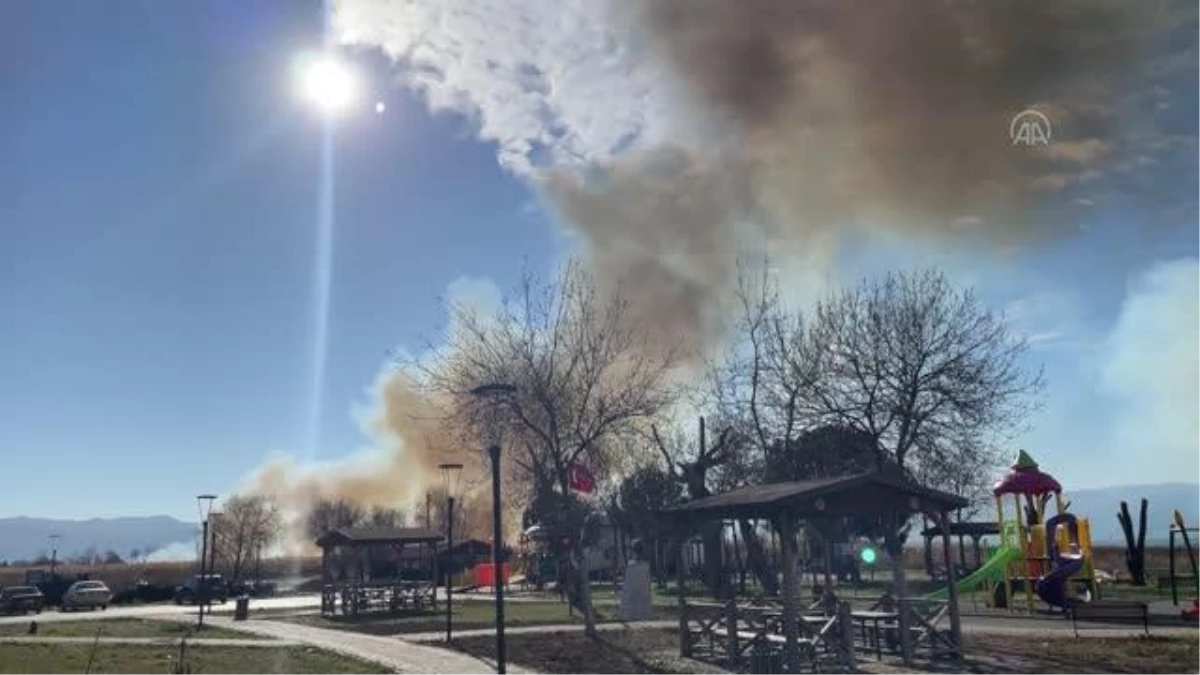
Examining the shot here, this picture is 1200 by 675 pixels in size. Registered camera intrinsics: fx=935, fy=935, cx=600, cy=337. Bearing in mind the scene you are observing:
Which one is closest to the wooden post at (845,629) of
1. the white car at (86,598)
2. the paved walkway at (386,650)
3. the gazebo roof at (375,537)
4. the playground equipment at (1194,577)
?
the paved walkway at (386,650)

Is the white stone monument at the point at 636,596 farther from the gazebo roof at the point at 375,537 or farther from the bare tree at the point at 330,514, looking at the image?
the bare tree at the point at 330,514

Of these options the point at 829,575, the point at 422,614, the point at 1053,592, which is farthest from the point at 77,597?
the point at 1053,592

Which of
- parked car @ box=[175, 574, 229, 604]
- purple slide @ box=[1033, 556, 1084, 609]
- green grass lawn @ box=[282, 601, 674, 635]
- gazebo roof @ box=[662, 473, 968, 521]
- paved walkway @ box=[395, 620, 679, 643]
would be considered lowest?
parked car @ box=[175, 574, 229, 604]

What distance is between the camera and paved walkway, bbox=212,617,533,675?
20.7m

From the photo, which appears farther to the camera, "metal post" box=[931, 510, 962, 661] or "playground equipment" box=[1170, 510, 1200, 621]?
"playground equipment" box=[1170, 510, 1200, 621]

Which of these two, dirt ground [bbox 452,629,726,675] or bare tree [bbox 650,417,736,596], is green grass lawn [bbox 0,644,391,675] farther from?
bare tree [bbox 650,417,736,596]

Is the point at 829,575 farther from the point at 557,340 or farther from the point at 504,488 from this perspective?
the point at 504,488

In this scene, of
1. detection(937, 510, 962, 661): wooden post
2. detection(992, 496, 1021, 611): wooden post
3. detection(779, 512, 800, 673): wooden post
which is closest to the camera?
detection(779, 512, 800, 673): wooden post

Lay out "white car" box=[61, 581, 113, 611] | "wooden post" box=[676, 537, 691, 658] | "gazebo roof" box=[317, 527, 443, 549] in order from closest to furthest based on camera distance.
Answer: "wooden post" box=[676, 537, 691, 658]
"gazebo roof" box=[317, 527, 443, 549]
"white car" box=[61, 581, 113, 611]

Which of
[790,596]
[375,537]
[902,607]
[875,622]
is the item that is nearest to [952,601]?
[902,607]

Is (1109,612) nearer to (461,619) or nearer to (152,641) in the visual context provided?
(461,619)

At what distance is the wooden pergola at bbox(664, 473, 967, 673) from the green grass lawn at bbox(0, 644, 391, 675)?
25.7 feet

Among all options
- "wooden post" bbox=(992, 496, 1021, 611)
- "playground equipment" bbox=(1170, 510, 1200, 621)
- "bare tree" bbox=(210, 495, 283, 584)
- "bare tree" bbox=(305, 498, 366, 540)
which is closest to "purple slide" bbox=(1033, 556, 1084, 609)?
"wooden post" bbox=(992, 496, 1021, 611)

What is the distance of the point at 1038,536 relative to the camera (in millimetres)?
36125
